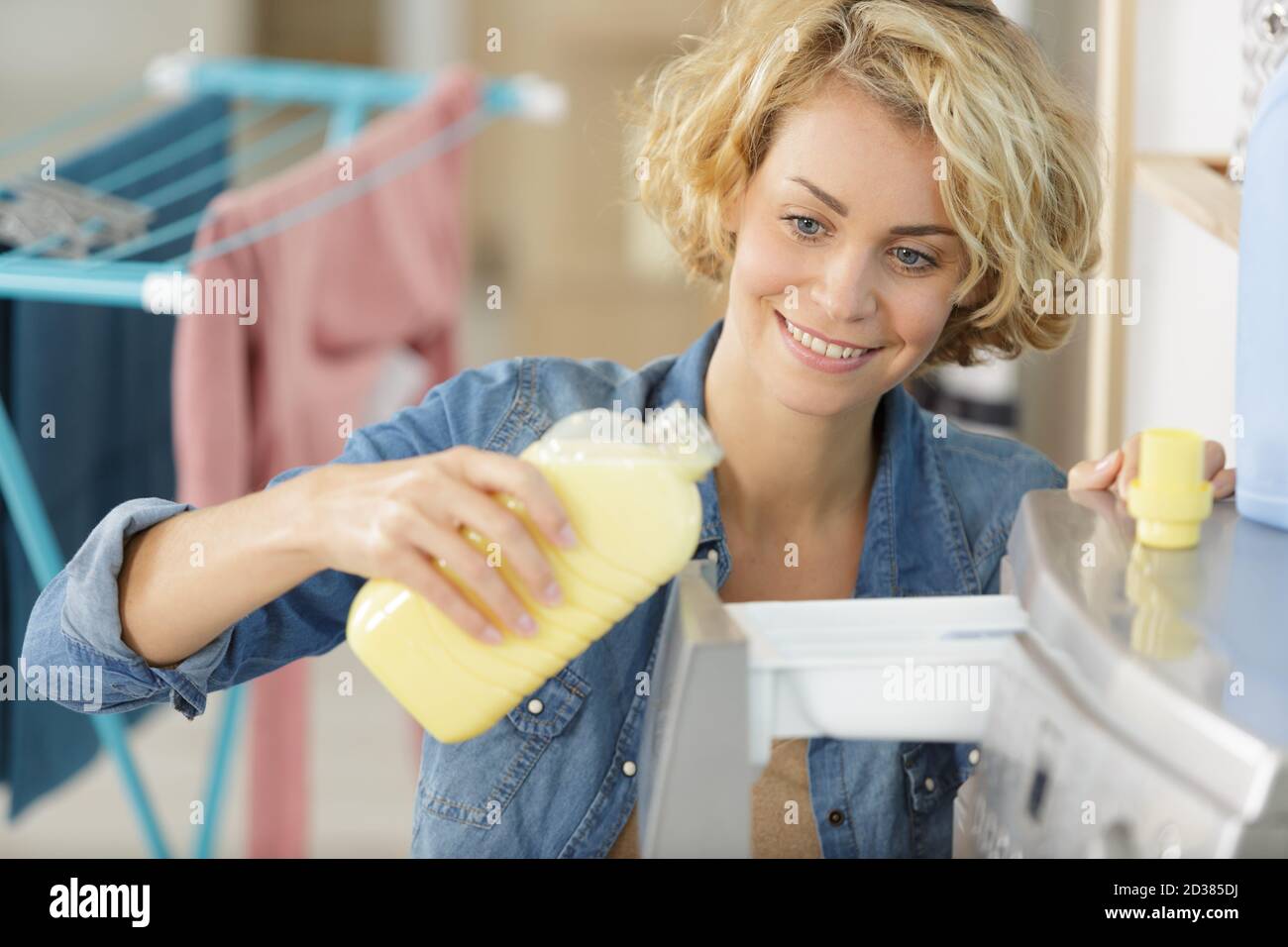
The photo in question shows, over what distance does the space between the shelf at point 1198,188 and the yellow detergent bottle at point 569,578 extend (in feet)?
1.84

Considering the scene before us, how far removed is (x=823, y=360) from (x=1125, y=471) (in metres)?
0.24

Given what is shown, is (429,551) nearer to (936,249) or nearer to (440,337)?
(936,249)

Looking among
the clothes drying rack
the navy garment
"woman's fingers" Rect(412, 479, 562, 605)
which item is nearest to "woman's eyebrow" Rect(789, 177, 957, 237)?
"woman's fingers" Rect(412, 479, 562, 605)

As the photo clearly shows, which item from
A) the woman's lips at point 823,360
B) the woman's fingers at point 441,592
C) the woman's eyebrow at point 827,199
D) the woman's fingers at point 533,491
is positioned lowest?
the woman's fingers at point 441,592

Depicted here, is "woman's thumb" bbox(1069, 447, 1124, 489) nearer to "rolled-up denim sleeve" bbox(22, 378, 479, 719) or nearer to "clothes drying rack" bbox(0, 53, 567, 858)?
"rolled-up denim sleeve" bbox(22, 378, 479, 719)

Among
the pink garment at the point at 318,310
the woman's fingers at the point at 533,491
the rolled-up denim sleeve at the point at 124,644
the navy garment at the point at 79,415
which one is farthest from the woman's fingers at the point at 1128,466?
the navy garment at the point at 79,415

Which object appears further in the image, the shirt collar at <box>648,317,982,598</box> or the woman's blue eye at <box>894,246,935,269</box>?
the shirt collar at <box>648,317,982,598</box>

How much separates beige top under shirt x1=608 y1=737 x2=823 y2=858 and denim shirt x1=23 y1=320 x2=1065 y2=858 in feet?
0.05

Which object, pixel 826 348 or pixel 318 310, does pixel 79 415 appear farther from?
pixel 826 348

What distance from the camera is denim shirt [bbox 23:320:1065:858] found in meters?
0.82

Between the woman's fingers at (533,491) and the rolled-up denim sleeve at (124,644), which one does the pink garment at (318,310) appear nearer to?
the rolled-up denim sleeve at (124,644)

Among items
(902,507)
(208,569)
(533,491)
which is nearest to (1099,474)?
(902,507)

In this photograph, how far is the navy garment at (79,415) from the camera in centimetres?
148
